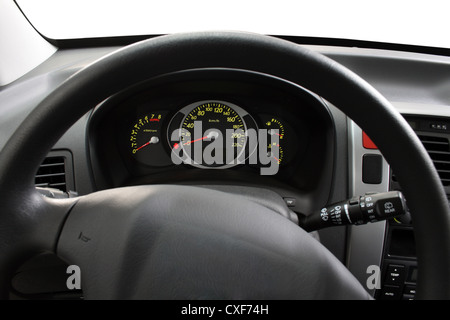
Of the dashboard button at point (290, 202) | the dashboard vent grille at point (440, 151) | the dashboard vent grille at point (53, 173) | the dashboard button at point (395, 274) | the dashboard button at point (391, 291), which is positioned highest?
the dashboard vent grille at point (440, 151)

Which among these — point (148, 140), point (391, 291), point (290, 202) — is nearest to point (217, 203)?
point (290, 202)

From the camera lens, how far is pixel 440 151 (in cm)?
138

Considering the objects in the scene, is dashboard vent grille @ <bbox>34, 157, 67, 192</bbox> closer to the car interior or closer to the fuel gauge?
the car interior

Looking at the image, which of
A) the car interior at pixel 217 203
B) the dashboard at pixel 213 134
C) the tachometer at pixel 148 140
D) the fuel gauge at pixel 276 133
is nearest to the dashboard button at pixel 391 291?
the car interior at pixel 217 203

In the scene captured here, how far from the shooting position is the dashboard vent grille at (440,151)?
4.49 ft

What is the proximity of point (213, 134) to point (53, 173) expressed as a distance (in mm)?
696

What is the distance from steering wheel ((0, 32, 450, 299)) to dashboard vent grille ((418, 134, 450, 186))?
0.89 metres

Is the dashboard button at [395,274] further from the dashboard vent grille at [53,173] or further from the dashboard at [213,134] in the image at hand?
the dashboard vent grille at [53,173]

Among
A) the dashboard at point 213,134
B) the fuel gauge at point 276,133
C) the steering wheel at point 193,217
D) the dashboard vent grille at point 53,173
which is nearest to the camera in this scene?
the steering wheel at point 193,217

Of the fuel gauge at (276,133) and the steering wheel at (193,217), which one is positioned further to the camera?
the fuel gauge at (276,133)

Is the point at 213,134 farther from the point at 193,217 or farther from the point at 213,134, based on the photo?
the point at 193,217

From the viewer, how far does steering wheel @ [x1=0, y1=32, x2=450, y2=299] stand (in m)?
0.58

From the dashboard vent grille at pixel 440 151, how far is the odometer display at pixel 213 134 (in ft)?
2.39

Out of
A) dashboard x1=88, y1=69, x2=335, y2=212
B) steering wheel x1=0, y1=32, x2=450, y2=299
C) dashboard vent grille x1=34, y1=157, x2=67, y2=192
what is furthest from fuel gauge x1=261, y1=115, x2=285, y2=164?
steering wheel x1=0, y1=32, x2=450, y2=299
